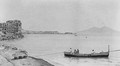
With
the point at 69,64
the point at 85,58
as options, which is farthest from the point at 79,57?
the point at 69,64

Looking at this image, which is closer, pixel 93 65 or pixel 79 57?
pixel 93 65

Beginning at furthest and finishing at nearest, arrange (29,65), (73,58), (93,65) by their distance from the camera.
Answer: (73,58) → (93,65) → (29,65)

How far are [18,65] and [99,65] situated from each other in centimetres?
2770

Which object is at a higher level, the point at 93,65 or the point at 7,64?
the point at 7,64

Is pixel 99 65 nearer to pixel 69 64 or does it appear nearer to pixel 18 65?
pixel 69 64

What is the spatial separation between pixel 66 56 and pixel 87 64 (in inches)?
610

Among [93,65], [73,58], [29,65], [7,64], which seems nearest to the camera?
[7,64]

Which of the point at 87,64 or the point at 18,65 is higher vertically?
the point at 18,65

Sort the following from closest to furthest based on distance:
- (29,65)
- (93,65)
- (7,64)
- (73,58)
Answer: (7,64) < (29,65) < (93,65) < (73,58)

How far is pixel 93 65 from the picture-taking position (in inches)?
2120

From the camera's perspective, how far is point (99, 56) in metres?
67.1

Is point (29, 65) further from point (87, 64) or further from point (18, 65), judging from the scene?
point (87, 64)

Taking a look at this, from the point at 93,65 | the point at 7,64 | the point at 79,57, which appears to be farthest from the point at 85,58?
the point at 7,64

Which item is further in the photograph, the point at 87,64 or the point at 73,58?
the point at 73,58
